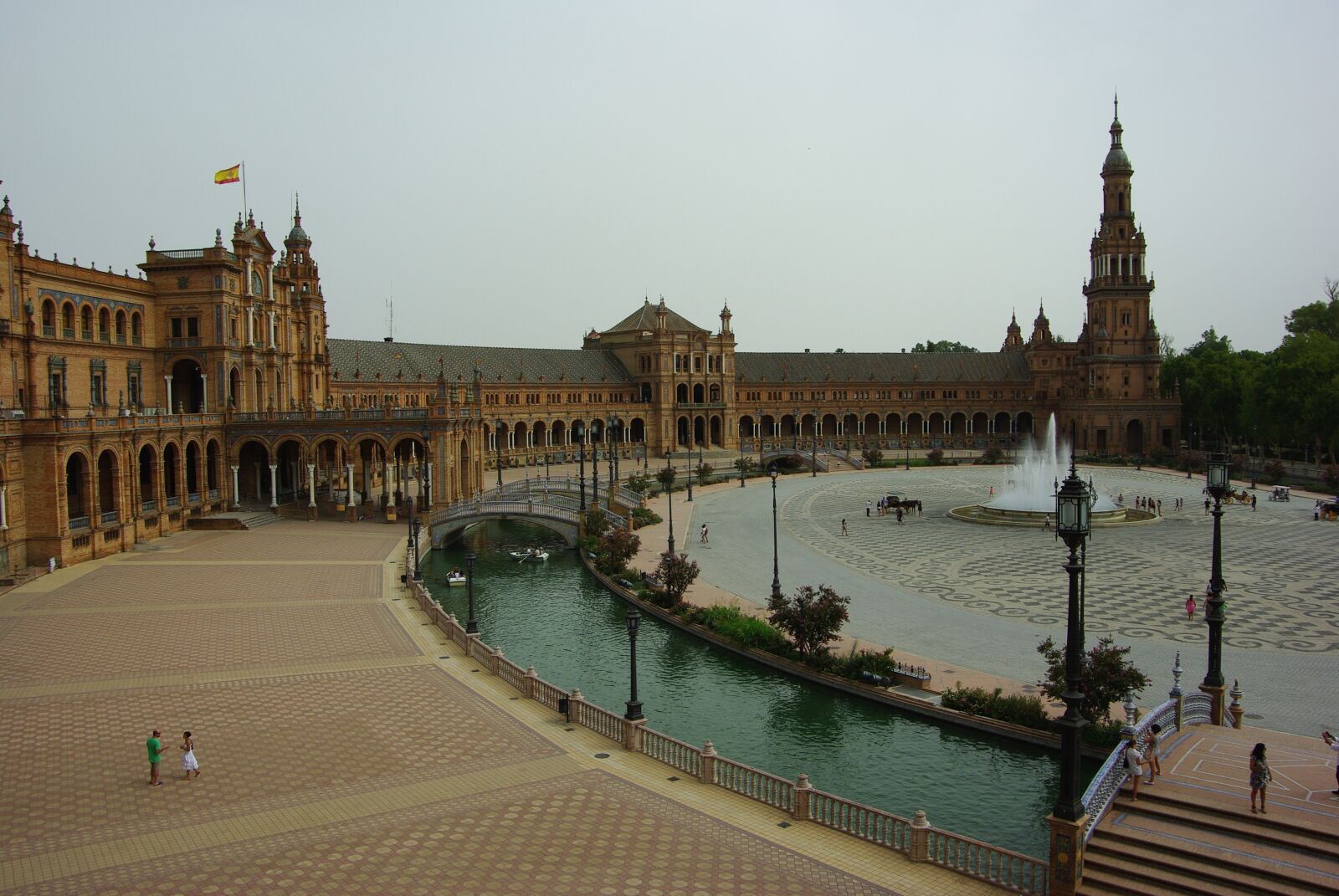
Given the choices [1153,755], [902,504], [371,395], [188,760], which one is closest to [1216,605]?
[1153,755]

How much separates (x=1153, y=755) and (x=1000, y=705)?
850cm

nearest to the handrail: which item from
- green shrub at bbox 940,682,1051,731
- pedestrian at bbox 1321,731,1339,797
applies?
pedestrian at bbox 1321,731,1339,797

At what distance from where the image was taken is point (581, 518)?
2361 inches

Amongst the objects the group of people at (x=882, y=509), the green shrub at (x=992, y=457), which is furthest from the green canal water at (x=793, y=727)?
the green shrub at (x=992, y=457)

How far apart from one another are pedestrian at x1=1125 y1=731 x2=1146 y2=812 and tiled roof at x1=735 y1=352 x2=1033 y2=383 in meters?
112

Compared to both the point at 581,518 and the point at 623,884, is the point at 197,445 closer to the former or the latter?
the point at 581,518

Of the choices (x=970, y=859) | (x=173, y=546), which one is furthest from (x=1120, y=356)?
(x=970, y=859)

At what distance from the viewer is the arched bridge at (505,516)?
61688 mm

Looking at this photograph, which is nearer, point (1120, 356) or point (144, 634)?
point (144, 634)

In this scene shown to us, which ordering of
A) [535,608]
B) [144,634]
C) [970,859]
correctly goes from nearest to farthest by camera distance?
[970,859] → [144,634] → [535,608]

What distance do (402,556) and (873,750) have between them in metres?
31.5

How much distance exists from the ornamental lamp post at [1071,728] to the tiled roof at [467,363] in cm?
8726

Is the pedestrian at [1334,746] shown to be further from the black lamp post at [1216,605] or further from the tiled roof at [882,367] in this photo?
the tiled roof at [882,367]

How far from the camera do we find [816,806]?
19828mm
